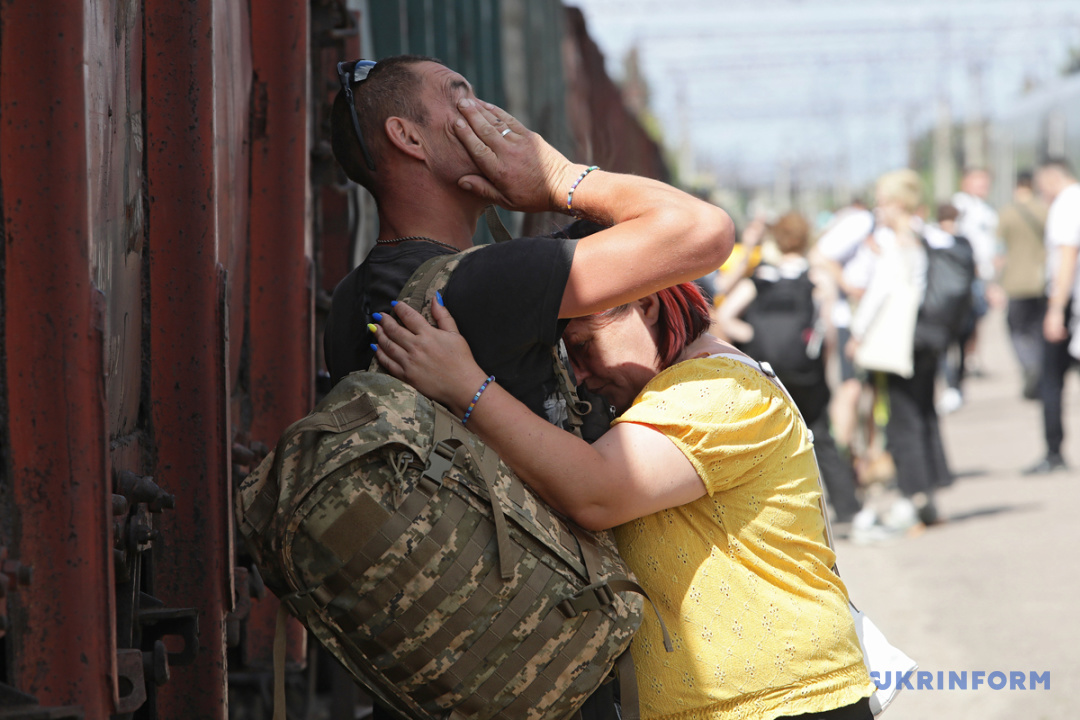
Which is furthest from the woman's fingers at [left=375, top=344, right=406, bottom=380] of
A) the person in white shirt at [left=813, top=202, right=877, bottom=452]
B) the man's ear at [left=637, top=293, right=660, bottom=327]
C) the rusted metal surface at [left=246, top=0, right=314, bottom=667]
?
the person in white shirt at [left=813, top=202, right=877, bottom=452]

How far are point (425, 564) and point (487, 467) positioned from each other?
0.18m

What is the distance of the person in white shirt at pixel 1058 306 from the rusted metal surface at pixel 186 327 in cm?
803

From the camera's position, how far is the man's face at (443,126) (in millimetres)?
2137

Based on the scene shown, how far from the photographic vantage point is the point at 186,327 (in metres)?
2.42

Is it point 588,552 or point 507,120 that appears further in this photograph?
point 507,120

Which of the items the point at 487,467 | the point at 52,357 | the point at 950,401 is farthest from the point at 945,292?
the point at 52,357

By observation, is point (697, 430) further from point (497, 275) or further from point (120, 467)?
point (120, 467)

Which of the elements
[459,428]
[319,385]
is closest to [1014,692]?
[319,385]

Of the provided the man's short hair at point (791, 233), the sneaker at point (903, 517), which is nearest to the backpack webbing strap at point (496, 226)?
the man's short hair at point (791, 233)

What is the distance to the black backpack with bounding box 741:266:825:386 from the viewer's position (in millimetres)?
7695

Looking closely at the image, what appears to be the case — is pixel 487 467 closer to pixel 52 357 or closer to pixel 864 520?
pixel 52 357

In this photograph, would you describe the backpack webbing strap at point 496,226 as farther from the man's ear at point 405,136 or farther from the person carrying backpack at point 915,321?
the person carrying backpack at point 915,321

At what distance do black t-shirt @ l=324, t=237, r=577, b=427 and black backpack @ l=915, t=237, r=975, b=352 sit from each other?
6.31 metres

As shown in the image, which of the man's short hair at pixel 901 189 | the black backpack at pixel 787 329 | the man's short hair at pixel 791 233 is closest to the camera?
the black backpack at pixel 787 329
